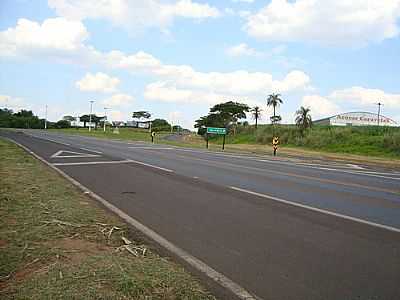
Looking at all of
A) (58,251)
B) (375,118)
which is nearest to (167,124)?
(375,118)

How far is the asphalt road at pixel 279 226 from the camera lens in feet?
16.3

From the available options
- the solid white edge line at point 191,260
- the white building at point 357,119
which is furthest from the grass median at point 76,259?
the white building at point 357,119

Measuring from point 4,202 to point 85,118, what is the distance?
162315 millimetres

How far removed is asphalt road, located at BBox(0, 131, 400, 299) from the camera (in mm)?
4953

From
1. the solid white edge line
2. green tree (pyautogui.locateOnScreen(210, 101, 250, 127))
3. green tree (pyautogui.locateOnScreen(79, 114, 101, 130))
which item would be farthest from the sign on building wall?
green tree (pyautogui.locateOnScreen(79, 114, 101, 130))

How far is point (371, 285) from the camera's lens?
4.82 metres

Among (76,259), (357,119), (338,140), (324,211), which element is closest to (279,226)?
(324,211)

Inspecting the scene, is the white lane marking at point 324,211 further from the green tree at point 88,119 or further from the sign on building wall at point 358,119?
the green tree at point 88,119

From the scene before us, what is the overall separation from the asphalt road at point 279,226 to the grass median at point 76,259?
684mm

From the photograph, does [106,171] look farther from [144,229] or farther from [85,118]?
[85,118]

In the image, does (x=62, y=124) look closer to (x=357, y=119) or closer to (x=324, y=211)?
(x=357, y=119)

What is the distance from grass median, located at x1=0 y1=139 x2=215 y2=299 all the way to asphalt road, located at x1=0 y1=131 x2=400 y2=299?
684mm

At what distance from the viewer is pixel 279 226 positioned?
7527 millimetres

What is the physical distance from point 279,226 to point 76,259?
3619mm
